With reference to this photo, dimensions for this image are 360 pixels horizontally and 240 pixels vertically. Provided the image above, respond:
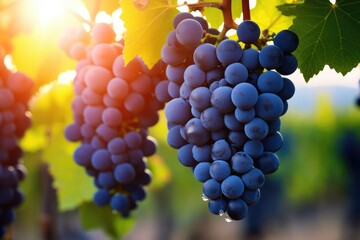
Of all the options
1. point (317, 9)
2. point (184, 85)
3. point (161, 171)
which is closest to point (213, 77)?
point (184, 85)

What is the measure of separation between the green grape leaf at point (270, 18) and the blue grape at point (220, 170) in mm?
292

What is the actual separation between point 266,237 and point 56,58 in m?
15.5

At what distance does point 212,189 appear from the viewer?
2.36 feet

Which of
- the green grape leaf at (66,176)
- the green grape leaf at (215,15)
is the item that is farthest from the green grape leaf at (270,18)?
the green grape leaf at (66,176)

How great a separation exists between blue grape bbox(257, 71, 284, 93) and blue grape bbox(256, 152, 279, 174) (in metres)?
0.09

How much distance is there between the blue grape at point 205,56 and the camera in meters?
0.72

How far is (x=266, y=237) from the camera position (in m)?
16.3

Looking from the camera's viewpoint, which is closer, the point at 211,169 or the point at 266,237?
the point at 211,169

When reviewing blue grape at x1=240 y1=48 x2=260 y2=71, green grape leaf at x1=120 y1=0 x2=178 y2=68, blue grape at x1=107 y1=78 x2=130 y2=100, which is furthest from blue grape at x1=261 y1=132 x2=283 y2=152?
blue grape at x1=107 y1=78 x2=130 y2=100

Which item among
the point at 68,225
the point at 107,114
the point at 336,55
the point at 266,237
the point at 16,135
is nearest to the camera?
the point at 336,55

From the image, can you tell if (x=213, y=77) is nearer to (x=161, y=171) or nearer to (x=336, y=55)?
(x=336, y=55)

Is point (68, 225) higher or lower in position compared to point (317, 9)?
lower

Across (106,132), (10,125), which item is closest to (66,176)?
(10,125)

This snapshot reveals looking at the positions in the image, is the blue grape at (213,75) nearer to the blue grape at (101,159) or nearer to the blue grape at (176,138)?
the blue grape at (176,138)
